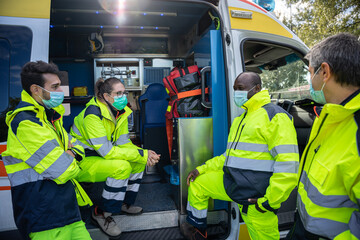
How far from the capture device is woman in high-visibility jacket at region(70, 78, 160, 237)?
2.50 meters

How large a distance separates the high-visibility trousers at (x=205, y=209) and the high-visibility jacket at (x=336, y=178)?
888mm

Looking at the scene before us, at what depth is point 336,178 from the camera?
3.38 ft

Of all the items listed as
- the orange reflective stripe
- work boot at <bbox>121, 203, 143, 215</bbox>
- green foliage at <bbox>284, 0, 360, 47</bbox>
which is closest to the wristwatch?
work boot at <bbox>121, 203, 143, 215</bbox>

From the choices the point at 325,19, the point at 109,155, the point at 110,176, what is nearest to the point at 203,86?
the point at 109,155

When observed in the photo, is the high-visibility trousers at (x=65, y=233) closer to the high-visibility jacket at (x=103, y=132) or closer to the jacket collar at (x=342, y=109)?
the high-visibility jacket at (x=103, y=132)

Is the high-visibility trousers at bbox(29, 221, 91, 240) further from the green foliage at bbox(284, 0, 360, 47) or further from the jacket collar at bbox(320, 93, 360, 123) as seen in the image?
the green foliage at bbox(284, 0, 360, 47)

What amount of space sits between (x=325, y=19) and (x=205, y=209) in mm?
12448

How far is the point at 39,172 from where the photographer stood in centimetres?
158

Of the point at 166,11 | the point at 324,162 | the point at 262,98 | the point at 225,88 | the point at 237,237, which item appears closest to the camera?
the point at 324,162

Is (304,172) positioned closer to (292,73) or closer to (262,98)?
(262,98)

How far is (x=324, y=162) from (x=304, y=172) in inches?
7.4

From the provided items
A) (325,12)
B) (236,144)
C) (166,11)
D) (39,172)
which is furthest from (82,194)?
(325,12)

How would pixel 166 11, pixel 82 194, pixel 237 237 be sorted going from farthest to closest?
pixel 166 11, pixel 237 237, pixel 82 194

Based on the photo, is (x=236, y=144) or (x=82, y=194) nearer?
(x=82, y=194)
